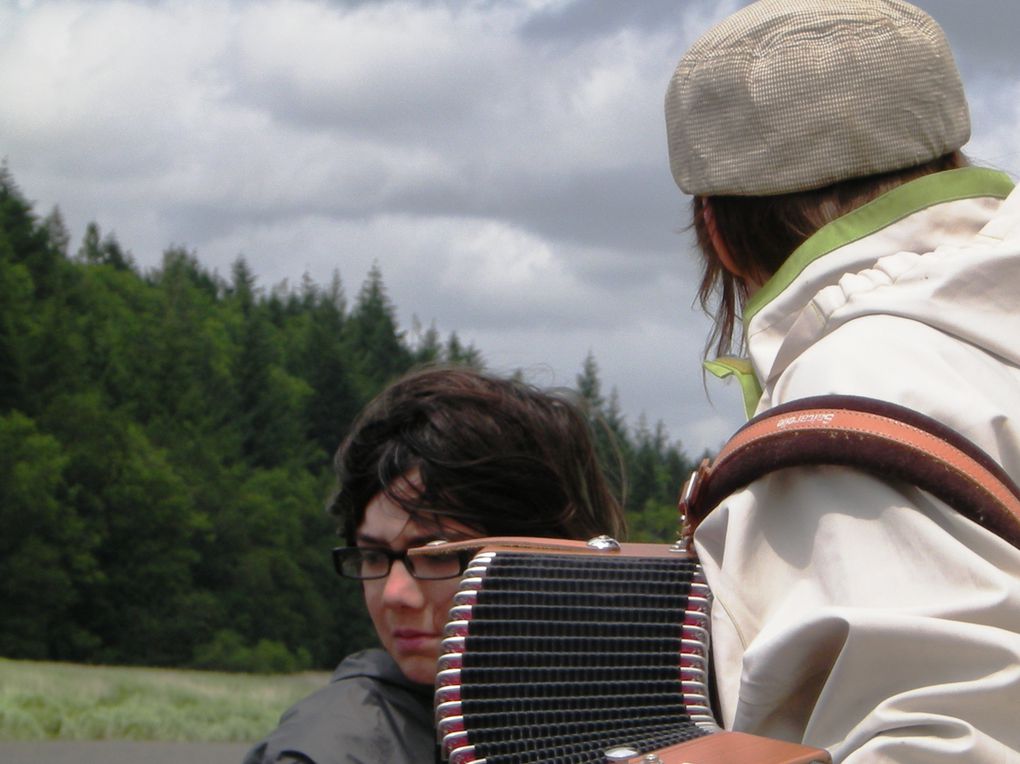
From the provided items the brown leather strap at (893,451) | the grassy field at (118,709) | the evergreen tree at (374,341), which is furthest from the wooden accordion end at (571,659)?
the evergreen tree at (374,341)

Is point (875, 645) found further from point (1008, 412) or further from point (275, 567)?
point (275, 567)

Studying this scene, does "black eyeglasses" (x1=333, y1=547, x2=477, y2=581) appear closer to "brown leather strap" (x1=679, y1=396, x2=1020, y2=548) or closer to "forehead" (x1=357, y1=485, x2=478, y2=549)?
"forehead" (x1=357, y1=485, x2=478, y2=549)

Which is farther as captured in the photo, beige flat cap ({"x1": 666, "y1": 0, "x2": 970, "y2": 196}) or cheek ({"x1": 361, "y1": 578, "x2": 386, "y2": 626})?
cheek ({"x1": 361, "y1": 578, "x2": 386, "y2": 626})

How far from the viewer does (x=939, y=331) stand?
4.96 ft

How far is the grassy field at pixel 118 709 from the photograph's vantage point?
27.2 m

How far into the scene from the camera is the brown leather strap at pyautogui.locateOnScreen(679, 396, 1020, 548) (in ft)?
4.56

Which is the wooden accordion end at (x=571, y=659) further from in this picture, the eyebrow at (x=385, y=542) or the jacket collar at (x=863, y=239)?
the eyebrow at (x=385, y=542)

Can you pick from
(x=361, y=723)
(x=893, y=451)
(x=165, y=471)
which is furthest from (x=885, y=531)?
(x=165, y=471)

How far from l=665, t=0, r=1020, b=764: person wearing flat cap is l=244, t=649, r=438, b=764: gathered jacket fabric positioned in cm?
110

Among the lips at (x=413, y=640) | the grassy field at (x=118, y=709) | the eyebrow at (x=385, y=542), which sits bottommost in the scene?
the grassy field at (x=118, y=709)

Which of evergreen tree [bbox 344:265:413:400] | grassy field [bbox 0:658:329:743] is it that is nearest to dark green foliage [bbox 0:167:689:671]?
evergreen tree [bbox 344:265:413:400]

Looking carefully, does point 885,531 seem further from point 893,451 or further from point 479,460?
point 479,460

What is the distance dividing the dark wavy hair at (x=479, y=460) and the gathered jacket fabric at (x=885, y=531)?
137cm

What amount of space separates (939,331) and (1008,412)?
0.11 metres
